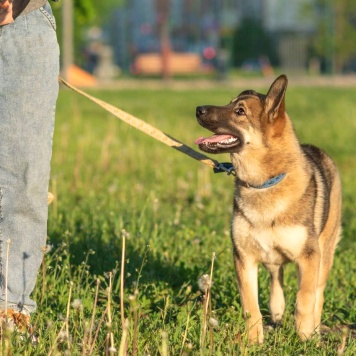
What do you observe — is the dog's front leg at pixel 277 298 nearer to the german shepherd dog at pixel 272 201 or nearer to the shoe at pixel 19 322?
the german shepherd dog at pixel 272 201

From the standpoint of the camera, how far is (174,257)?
6.35 meters

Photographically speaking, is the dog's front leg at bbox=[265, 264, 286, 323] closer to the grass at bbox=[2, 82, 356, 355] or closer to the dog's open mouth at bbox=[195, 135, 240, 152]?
the grass at bbox=[2, 82, 356, 355]

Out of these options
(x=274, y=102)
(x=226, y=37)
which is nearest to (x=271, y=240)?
(x=274, y=102)

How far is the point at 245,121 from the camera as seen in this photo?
5.35 metres

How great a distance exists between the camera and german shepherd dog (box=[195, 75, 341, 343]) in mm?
5102

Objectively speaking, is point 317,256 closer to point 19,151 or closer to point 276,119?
point 276,119

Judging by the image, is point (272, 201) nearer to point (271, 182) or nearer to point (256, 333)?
point (271, 182)

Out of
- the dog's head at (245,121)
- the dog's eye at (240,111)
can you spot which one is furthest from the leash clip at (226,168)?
the dog's eye at (240,111)

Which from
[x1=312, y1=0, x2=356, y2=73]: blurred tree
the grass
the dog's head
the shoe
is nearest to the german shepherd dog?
the dog's head

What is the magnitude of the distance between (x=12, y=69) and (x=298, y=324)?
6.60ft

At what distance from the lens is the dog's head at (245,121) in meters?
5.27

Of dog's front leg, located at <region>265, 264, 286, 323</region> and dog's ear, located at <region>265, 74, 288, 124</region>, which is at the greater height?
dog's ear, located at <region>265, 74, 288, 124</region>

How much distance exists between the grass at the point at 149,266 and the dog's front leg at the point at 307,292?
113 millimetres

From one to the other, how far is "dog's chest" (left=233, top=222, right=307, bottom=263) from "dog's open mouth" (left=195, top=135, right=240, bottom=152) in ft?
1.51
